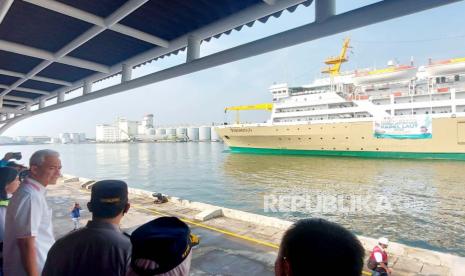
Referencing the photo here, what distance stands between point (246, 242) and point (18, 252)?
12.8 feet

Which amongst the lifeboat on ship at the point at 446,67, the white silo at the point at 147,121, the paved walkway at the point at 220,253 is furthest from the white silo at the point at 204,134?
the paved walkway at the point at 220,253

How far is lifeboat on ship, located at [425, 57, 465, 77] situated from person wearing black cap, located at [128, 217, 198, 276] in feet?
135

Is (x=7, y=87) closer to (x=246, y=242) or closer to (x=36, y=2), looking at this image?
(x=36, y=2)

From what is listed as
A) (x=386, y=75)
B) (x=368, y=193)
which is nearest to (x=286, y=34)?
(x=368, y=193)

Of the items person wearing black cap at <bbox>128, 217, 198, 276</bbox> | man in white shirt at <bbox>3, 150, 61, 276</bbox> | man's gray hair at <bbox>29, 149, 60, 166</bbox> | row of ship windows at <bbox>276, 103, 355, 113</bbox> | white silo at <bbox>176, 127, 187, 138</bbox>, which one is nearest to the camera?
person wearing black cap at <bbox>128, 217, 198, 276</bbox>

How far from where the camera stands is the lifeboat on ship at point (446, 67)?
31397 mm

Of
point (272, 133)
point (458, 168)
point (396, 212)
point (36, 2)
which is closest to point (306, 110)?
point (272, 133)

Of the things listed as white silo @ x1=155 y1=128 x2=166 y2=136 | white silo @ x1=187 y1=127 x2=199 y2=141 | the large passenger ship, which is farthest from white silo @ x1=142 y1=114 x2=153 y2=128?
the large passenger ship

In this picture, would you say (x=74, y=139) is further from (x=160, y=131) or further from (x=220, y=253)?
(x=220, y=253)

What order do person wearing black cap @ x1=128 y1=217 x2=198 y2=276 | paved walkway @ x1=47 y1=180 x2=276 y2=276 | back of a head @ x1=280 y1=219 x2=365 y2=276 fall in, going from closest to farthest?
back of a head @ x1=280 y1=219 x2=365 y2=276
person wearing black cap @ x1=128 y1=217 x2=198 y2=276
paved walkway @ x1=47 y1=180 x2=276 y2=276

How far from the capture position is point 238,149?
44.8m

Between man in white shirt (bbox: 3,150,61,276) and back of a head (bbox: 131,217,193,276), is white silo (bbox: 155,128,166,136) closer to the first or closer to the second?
man in white shirt (bbox: 3,150,61,276)

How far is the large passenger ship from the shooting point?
30.2 m

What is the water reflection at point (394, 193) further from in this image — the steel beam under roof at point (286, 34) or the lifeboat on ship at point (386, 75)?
the lifeboat on ship at point (386, 75)
